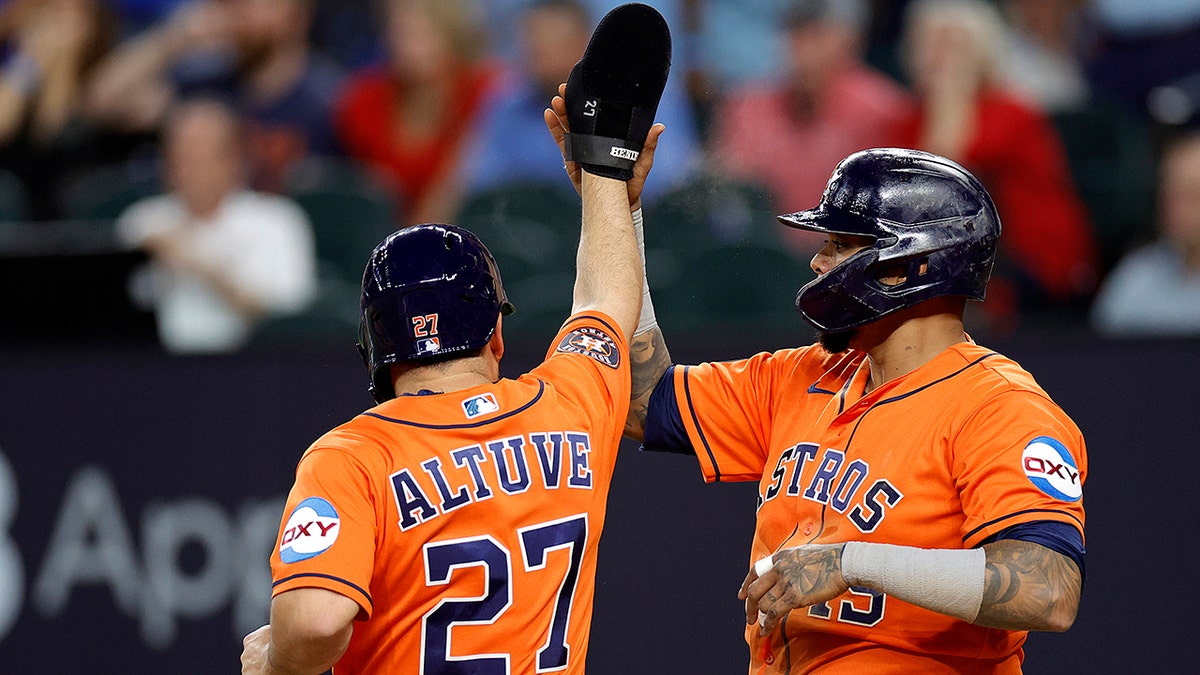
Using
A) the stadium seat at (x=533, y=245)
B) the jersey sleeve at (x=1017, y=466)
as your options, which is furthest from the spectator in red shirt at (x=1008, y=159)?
the jersey sleeve at (x=1017, y=466)

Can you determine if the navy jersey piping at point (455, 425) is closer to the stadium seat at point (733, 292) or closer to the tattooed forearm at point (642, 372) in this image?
the tattooed forearm at point (642, 372)

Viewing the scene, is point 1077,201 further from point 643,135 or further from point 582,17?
point 643,135

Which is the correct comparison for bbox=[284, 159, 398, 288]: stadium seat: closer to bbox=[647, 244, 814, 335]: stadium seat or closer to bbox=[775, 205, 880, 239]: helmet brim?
bbox=[647, 244, 814, 335]: stadium seat

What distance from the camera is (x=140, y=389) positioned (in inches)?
241

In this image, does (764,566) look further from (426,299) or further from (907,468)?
(426,299)

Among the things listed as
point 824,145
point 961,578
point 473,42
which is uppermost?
point 473,42

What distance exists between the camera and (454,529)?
2775 millimetres

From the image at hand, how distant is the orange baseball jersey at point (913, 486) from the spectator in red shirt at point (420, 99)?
4276mm

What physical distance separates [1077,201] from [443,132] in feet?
10.8

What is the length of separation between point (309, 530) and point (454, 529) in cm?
31

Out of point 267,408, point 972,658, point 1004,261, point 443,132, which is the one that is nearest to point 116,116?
point 443,132

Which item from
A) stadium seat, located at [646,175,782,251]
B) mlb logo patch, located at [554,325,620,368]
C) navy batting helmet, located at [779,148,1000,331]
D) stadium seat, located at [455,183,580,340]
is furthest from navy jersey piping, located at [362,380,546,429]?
stadium seat, located at [455,183,580,340]

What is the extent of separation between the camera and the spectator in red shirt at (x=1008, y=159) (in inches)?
237

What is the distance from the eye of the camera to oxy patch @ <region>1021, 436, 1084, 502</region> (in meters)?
2.69
